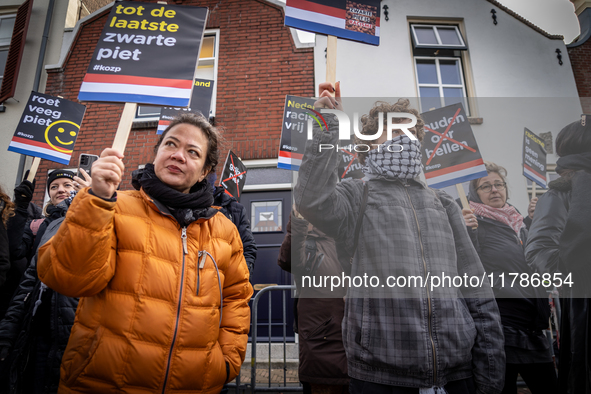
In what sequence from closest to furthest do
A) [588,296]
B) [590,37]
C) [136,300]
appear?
[136,300] → [588,296] → [590,37]

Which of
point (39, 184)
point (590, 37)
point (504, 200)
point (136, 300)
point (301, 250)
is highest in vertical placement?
point (590, 37)

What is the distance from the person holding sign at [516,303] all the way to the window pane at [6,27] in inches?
406

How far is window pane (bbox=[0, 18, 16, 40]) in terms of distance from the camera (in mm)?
7672

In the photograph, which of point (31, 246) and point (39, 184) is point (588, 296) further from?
point (39, 184)

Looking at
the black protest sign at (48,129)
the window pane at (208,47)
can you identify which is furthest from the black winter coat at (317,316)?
the window pane at (208,47)

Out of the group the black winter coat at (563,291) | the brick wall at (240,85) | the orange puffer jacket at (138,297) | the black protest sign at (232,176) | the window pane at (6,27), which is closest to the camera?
the orange puffer jacket at (138,297)

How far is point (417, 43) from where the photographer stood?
21.7ft

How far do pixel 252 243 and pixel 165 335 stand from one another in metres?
1.51

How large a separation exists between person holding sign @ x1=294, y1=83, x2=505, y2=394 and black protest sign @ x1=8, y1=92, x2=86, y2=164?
3.85 metres

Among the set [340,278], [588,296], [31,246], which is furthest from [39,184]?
[588,296]

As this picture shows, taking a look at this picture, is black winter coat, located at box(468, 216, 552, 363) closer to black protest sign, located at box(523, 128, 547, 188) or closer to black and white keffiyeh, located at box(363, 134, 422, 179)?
black protest sign, located at box(523, 128, 547, 188)

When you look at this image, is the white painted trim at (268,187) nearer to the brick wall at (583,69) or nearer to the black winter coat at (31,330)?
the black winter coat at (31,330)

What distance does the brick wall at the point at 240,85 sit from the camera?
6.21m

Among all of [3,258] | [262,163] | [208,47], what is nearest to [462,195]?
[3,258]
